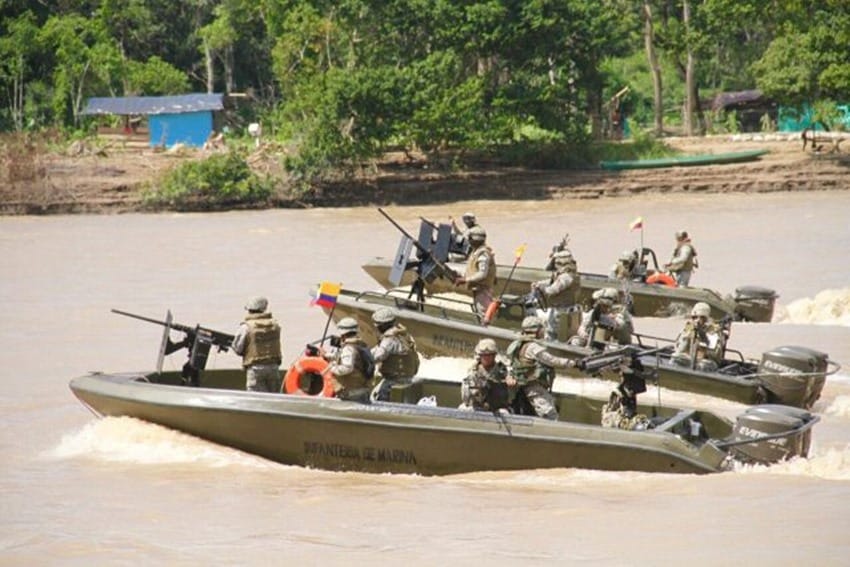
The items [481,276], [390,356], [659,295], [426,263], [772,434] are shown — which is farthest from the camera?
[659,295]

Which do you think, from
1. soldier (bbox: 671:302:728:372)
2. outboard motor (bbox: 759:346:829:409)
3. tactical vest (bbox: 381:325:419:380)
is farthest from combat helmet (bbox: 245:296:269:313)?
outboard motor (bbox: 759:346:829:409)

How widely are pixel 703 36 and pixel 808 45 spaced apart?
429 centimetres

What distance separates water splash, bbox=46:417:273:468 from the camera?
1433 cm

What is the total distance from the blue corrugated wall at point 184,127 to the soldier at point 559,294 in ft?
106

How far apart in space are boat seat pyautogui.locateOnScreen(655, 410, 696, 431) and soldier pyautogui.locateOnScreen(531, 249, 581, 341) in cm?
464

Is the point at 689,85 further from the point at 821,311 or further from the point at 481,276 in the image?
the point at 481,276

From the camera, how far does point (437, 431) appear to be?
44.7 feet

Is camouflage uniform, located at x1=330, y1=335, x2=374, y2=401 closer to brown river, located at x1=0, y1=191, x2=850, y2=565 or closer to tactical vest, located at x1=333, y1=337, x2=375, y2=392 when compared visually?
tactical vest, located at x1=333, y1=337, x2=375, y2=392

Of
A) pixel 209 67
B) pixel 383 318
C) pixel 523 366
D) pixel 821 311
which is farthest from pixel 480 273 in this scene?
pixel 209 67

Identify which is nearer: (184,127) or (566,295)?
(566,295)

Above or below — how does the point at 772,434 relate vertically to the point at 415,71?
below

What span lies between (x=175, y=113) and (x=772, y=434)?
38.5 m

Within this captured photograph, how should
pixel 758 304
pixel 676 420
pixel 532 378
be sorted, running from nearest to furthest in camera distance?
1. pixel 676 420
2. pixel 532 378
3. pixel 758 304

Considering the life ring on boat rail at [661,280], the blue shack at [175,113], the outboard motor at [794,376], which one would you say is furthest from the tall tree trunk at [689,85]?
the outboard motor at [794,376]
